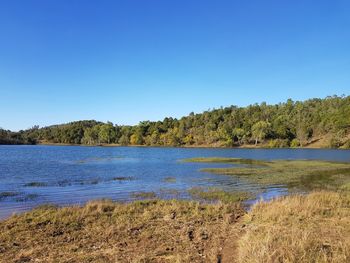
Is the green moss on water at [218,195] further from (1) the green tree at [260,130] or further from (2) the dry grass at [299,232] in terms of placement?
(1) the green tree at [260,130]

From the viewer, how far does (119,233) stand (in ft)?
46.9

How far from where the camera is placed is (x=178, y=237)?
44.2 feet

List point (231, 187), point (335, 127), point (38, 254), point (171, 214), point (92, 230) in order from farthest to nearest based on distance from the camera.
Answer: point (335, 127) < point (231, 187) < point (171, 214) < point (92, 230) < point (38, 254)

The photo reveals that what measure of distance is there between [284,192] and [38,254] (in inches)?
869

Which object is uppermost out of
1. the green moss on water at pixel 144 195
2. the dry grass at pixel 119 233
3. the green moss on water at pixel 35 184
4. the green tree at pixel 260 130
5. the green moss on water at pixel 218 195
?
the green tree at pixel 260 130

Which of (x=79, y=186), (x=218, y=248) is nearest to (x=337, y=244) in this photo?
(x=218, y=248)

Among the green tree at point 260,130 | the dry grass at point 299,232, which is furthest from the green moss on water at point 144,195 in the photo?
the green tree at point 260,130

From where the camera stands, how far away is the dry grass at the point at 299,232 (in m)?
9.55

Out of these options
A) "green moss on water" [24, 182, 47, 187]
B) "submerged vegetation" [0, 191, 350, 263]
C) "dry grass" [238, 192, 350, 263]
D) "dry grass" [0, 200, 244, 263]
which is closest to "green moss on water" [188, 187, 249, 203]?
"submerged vegetation" [0, 191, 350, 263]

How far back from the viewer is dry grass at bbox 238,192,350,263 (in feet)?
31.3

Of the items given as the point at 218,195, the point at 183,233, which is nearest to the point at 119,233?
the point at 183,233

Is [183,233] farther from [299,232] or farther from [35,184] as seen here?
[35,184]

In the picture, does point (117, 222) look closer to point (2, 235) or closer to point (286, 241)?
point (2, 235)

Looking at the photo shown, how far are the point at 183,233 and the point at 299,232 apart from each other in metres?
4.34
